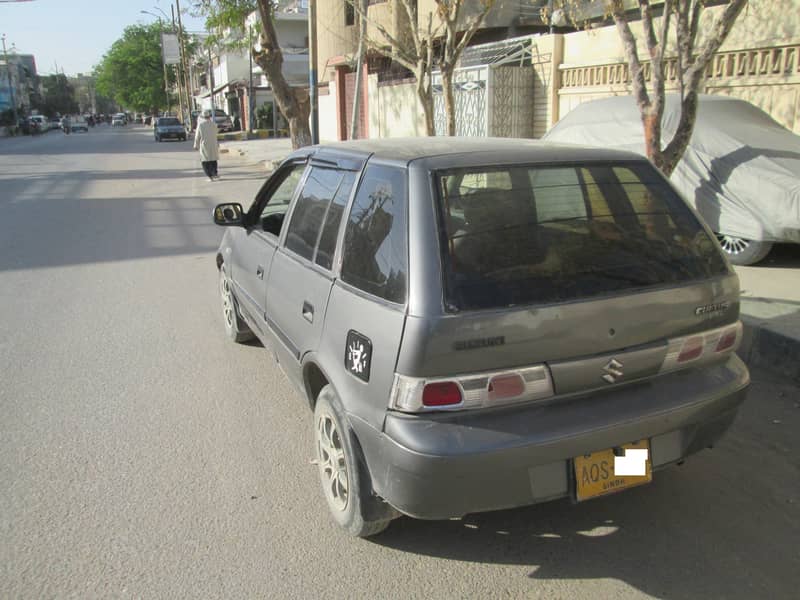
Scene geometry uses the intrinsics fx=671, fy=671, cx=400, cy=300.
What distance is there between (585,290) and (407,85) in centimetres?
1814

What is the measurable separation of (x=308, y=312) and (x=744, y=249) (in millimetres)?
5903

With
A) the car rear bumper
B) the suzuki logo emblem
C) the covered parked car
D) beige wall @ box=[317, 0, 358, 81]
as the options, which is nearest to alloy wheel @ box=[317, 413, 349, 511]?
the car rear bumper

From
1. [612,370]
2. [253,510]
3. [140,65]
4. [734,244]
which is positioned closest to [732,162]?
[734,244]

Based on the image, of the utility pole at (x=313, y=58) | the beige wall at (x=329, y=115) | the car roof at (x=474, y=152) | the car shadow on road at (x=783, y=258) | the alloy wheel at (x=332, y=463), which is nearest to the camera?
the car roof at (x=474, y=152)

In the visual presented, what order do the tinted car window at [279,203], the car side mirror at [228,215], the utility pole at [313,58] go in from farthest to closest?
the utility pole at [313,58]
the car side mirror at [228,215]
the tinted car window at [279,203]

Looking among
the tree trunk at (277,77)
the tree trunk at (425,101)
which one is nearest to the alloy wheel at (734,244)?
the tree trunk at (425,101)

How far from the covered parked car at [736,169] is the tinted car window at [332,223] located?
5.13 meters

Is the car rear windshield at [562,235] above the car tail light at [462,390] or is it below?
above

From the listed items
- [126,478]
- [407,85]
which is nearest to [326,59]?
[407,85]

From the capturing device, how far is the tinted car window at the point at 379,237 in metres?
2.66

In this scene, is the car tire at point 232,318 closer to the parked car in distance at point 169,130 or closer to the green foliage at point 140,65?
the parked car in distance at point 169,130

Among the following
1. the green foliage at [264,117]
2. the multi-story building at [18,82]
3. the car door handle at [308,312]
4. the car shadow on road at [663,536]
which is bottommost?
the car shadow on road at [663,536]

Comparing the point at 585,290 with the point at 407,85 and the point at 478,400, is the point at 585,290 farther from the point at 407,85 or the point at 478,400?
the point at 407,85

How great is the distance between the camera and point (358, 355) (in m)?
2.72
